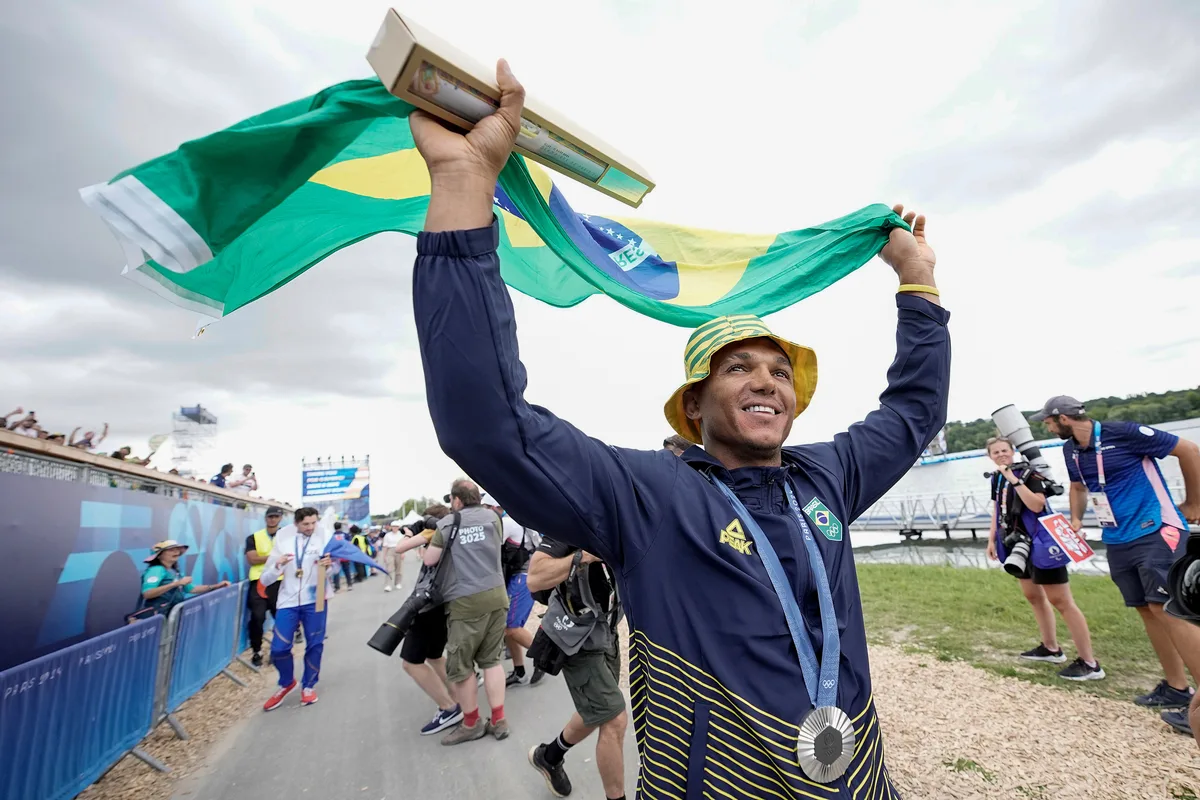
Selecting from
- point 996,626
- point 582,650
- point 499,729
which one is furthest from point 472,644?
point 996,626

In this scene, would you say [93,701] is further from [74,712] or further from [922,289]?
[922,289]

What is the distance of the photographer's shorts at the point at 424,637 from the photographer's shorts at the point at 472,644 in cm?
23

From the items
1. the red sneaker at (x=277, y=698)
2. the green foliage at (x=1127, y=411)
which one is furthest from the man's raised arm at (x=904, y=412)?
the green foliage at (x=1127, y=411)

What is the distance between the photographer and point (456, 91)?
4.25 feet

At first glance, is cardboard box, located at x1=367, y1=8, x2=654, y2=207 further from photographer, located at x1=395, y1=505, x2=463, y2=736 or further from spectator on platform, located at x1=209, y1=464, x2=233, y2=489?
spectator on platform, located at x1=209, y1=464, x2=233, y2=489

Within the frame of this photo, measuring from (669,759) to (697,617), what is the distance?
336 millimetres

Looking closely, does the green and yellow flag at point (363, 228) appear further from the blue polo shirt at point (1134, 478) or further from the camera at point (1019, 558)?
the camera at point (1019, 558)

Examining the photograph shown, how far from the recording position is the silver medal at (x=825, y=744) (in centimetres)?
125

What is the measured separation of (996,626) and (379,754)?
265 inches

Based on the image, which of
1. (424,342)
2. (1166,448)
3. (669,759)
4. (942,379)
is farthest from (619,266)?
(1166,448)

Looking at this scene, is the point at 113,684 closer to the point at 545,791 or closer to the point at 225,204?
the point at 545,791

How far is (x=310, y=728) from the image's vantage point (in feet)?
18.0

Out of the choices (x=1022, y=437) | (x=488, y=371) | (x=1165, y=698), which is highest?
(x=488, y=371)

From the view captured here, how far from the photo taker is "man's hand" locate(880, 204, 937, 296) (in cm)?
225
